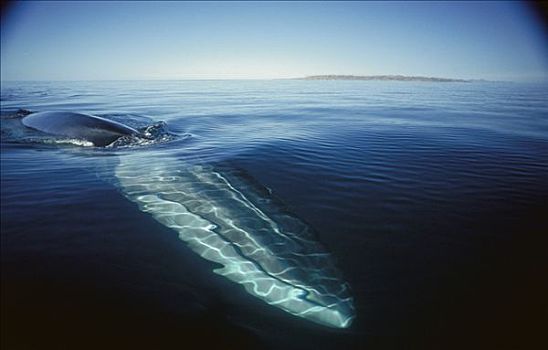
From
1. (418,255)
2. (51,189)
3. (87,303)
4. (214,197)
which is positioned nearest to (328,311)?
(418,255)

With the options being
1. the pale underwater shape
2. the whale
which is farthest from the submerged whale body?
the pale underwater shape

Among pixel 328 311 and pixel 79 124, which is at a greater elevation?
pixel 79 124

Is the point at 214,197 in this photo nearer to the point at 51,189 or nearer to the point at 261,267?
the point at 261,267

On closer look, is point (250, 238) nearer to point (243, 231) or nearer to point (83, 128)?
point (243, 231)

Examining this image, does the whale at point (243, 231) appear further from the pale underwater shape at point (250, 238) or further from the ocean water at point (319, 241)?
the ocean water at point (319, 241)

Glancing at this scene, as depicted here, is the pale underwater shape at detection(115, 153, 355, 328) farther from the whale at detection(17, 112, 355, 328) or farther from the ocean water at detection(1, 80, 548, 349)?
the ocean water at detection(1, 80, 548, 349)
